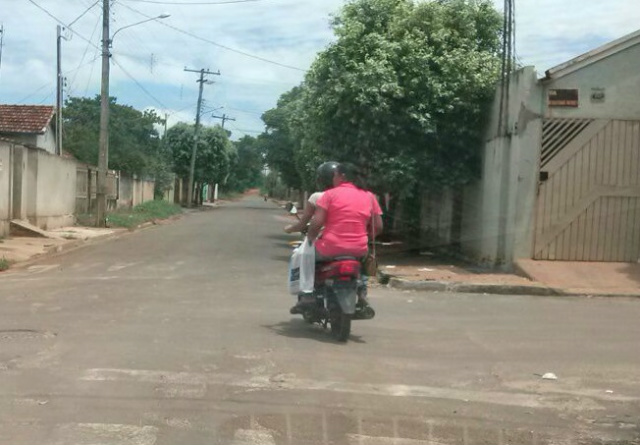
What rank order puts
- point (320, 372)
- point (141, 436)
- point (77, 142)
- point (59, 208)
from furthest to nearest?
1. point (77, 142)
2. point (59, 208)
3. point (320, 372)
4. point (141, 436)

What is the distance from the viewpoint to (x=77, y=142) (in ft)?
138

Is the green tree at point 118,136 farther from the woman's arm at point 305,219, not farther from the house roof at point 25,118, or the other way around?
the woman's arm at point 305,219

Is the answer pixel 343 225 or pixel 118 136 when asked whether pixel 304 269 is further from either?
pixel 118 136

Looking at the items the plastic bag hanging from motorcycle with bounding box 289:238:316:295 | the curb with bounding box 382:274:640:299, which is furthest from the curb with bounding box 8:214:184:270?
the plastic bag hanging from motorcycle with bounding box 289:238:316:295

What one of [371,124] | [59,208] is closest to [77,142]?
[59,208]

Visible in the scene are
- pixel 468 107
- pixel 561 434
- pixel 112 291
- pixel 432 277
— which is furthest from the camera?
pixel 468 107

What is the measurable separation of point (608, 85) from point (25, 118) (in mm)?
31961

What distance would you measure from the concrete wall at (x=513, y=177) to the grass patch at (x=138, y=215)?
17.6 meters

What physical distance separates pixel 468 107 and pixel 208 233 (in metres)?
13.0

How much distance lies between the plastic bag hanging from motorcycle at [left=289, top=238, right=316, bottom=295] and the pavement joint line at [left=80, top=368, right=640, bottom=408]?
6.11ft

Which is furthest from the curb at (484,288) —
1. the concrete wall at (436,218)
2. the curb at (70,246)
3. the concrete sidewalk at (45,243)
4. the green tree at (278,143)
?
the green tree at (278,143)

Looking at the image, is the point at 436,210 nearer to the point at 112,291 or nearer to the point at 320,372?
the point at 112,291

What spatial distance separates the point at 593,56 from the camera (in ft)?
48.7

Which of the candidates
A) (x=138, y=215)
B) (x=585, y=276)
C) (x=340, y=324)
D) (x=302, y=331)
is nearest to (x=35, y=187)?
(x=138, y=215)
